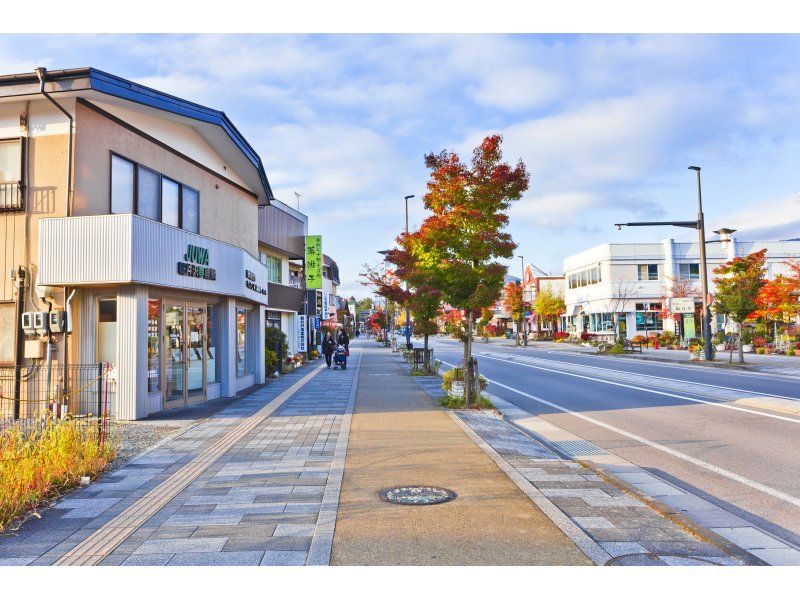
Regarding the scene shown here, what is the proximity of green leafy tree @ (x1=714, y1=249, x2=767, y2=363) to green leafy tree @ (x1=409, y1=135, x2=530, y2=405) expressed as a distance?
17.8m

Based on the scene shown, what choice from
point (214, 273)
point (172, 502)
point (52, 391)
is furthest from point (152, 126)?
point (172, 502)

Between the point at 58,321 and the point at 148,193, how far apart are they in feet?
12.5

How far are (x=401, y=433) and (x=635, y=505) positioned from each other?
194 inches

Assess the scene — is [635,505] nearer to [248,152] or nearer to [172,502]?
[172,502]

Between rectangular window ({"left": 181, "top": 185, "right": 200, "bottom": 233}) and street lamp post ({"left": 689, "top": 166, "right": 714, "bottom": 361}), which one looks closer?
rectangular window ({"left": 181, "top": 185, "right": 200, "bottom": 233})

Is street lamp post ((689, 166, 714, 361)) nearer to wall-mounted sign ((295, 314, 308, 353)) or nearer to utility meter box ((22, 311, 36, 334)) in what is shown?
wall-mounted sign ((295, 314, 308, 353))

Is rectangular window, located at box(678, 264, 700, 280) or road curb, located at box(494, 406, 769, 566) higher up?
rectangular window, located at box(678, 264, 700, 280)

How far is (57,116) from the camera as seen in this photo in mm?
12281

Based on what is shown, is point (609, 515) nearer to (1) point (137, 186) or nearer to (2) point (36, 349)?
(2) point (36, 349)

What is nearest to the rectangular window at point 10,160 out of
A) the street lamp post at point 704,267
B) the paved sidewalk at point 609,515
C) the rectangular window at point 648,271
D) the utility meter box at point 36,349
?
the utility meter box at point 36,349

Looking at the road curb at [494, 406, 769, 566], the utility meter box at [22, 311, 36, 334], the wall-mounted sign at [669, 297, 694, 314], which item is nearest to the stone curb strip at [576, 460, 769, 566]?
the road curb at [494, 406, 769, 566]

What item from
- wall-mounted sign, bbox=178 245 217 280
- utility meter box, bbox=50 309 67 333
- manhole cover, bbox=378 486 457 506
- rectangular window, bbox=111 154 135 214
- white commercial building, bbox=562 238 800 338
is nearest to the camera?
manhole cover, bbox=378 486 457 506

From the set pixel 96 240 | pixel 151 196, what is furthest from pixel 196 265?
pixel 96 240

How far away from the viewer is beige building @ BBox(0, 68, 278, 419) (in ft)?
39.2
